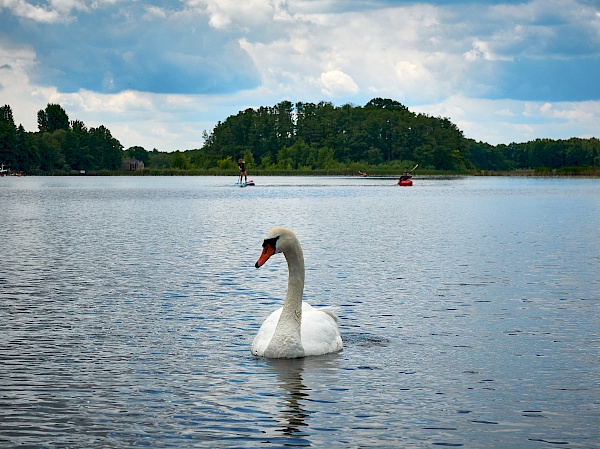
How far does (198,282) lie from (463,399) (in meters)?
14.1

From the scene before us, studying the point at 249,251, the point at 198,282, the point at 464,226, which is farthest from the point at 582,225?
the point at 198,282

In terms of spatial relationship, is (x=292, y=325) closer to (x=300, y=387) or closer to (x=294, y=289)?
(x=294, y=289)

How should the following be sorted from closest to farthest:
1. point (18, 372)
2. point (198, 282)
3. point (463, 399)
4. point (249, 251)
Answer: point (463, 399), point (18, 372), point (198, 282), point (249, 251)

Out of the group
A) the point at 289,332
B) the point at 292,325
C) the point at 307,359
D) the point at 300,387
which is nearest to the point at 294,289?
the point at 292,325

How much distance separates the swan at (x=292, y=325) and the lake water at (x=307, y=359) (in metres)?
0.26

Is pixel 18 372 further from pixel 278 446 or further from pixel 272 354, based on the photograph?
pixel 278 446

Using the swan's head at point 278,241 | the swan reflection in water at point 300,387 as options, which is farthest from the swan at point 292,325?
the swan reflection in water at point 300,387

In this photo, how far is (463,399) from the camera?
43.8ft

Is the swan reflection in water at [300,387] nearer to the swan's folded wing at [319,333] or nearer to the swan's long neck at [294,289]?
the swan's folded wing at [319,333]

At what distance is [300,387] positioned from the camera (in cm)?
1395

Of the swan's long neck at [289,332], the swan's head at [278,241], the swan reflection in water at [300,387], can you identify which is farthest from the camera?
the swan's head at [278,241]

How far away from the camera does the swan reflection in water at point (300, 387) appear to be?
11.9 meters

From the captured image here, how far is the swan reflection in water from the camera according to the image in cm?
1186

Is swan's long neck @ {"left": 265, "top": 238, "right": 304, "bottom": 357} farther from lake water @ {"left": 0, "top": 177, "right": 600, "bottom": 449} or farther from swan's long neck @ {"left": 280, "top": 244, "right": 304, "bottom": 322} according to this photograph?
lake water @ {"left": 0, "top": 177, "right": 600, "bottom": 449}
